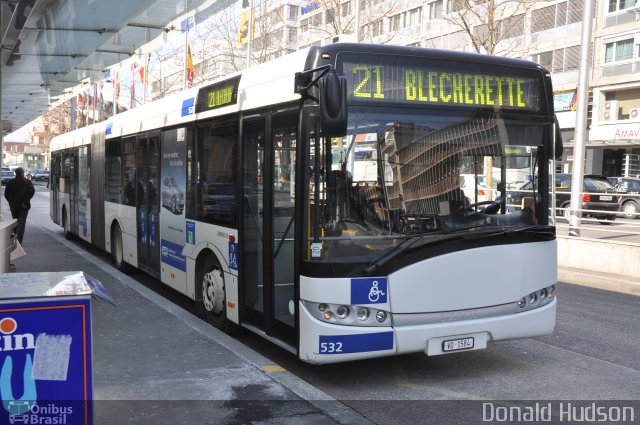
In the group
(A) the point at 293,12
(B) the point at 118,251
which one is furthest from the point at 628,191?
(A) the point at 293,12

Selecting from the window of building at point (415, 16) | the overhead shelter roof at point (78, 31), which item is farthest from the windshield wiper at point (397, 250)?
the window of building at point (415, 16)

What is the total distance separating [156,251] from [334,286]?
526cm

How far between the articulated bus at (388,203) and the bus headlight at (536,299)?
2cm

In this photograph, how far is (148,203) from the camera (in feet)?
33.3

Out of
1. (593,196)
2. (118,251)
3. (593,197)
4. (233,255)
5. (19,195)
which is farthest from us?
(593,197)

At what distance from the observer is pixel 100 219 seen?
13492 mm

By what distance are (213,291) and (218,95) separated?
2.31m

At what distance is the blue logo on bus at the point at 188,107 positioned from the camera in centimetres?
837

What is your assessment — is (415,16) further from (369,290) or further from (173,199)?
(369,290)

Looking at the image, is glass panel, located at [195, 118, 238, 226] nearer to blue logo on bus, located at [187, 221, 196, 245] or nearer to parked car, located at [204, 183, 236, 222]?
parked car, located at [204, 183, 236, 222]

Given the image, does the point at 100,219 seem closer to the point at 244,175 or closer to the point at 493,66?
the point at 244,175

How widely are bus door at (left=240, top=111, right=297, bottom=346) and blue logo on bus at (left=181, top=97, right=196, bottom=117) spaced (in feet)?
5.96

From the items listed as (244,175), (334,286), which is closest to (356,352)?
(334,286)

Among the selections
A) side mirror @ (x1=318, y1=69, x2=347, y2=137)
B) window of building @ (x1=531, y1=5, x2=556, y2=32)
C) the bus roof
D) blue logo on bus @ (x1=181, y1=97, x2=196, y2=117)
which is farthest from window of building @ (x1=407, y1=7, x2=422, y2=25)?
side mirror @ (x1=318, y1=69, x2=347, y2=137)
